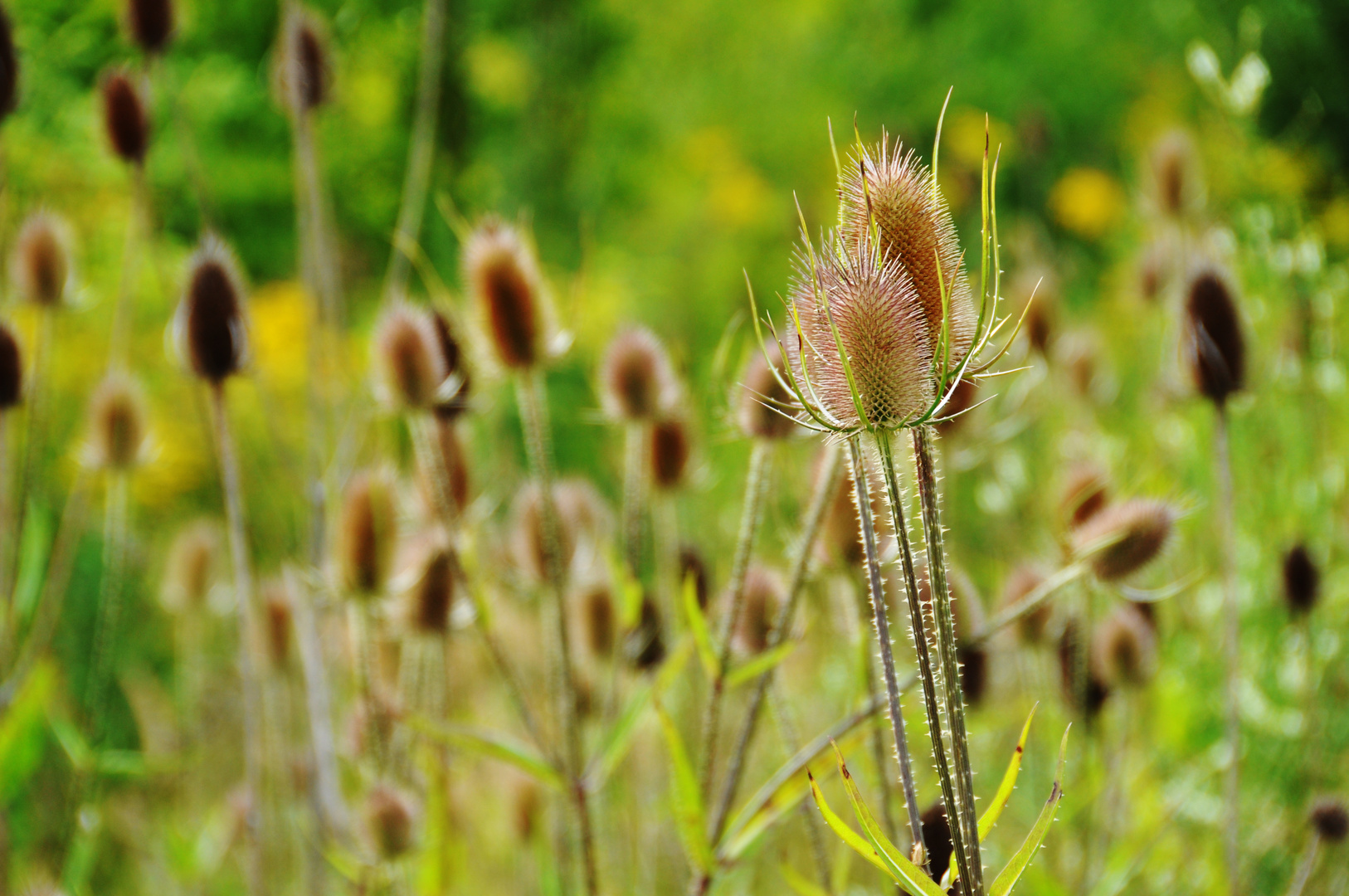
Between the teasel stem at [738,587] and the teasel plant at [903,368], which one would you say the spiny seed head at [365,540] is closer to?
the teasel stem at [738,587]

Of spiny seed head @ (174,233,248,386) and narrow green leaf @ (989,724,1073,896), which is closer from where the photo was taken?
narrow green leaf @ (989,724,1073,896)

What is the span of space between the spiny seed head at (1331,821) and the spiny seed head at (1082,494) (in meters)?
0.59

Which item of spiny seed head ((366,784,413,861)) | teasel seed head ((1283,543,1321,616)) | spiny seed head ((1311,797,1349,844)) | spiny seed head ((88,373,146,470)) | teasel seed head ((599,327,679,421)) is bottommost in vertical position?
spiny seed head ((1311,797,1349,844))

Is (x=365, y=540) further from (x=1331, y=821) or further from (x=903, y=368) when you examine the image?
(x=1331, y=821)

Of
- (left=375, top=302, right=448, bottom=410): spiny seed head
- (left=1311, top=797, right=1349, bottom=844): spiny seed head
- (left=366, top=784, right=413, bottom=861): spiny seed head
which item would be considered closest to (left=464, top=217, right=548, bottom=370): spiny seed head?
(left=375, top=302, right=448, bottom=410): spiny seed head

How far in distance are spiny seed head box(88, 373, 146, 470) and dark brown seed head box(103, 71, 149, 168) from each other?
43 cm

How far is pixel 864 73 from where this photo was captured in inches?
336

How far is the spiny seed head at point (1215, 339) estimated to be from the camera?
132 centimetres

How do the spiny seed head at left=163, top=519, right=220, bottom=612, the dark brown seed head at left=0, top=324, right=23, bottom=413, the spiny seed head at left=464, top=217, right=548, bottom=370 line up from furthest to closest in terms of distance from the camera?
the spiny seed head at left=163, top=519, right=220, bottom=612
the dark brown seed head at left=0, top=324, right=23, bottom=413
the spiny seed head at left=464, top=217, right=548, bottom=370

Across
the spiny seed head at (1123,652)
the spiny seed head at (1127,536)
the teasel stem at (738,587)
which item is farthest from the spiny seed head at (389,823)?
the spiny seed head at (1123,652)

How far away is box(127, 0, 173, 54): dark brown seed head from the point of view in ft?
6.02

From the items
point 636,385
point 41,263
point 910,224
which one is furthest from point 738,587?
point 41,263

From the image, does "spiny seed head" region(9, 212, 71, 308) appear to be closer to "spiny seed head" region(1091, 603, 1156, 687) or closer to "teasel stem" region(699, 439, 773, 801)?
"teasel stem" region(699, 439, 773, 801)

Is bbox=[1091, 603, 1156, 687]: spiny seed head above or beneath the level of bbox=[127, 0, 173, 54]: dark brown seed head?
beneath
